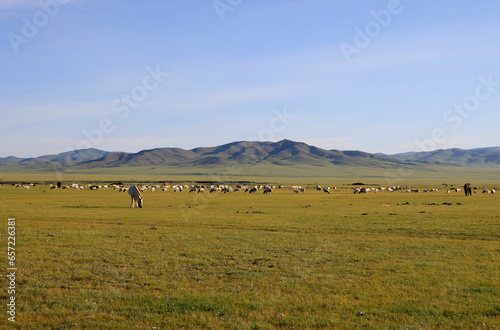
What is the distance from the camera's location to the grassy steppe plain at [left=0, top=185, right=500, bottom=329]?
32.5ft

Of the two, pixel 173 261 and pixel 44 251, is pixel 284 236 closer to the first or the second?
pixel 173 261

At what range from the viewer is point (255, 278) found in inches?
526

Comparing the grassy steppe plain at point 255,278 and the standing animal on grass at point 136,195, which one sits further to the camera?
the standing animal on grass at point 136,195

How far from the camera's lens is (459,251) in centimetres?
1783

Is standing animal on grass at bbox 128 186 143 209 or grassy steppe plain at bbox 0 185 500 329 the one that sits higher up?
standing animal on grass at bbox 128 186 143 209

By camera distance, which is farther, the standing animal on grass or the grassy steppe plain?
the standing animal on grass

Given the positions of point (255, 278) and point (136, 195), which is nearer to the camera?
point (255, 278)

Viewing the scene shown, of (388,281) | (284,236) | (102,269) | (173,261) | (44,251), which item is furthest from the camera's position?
(284,236)

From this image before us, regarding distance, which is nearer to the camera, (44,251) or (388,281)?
(388,281)

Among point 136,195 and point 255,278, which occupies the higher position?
point 136,195

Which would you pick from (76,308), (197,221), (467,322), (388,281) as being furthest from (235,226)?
(467,322)

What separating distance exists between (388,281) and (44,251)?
1419 cm

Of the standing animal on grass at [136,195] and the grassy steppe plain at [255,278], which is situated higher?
the standing animal on grass at [136,195]

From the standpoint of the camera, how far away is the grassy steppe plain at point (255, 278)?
991 centimetres
